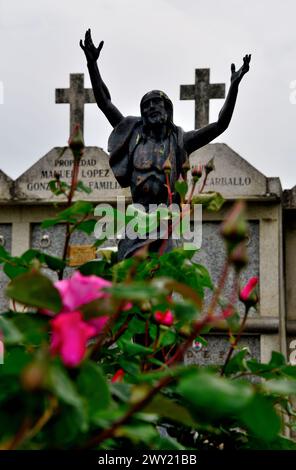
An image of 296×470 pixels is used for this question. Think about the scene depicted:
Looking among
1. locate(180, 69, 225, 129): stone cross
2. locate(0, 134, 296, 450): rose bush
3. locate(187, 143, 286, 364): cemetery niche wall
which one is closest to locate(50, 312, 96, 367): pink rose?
locate(0, 134, 296, 450): rose bush

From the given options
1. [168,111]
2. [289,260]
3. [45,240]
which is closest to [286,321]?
[289,260]

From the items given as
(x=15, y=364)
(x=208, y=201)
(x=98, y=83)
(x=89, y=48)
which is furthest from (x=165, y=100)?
(x=15, y=364)

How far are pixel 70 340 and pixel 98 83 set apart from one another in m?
3.23

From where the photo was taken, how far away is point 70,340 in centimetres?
62

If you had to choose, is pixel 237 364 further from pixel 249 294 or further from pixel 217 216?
pixel 217 216

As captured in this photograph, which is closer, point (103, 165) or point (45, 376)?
point (45, 376)

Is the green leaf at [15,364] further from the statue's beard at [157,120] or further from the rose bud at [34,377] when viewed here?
the statue's beard at [157,120]

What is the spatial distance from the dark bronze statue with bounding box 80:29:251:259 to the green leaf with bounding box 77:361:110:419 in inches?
114

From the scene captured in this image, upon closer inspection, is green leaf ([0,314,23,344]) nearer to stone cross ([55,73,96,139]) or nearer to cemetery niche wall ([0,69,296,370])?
cemetery niche wall ([0,69,296,370])

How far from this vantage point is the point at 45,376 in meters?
0.55

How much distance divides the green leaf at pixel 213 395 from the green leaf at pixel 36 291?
0.17 metres

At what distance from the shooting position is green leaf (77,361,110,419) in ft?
2.25

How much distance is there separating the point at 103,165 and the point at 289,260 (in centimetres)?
204
